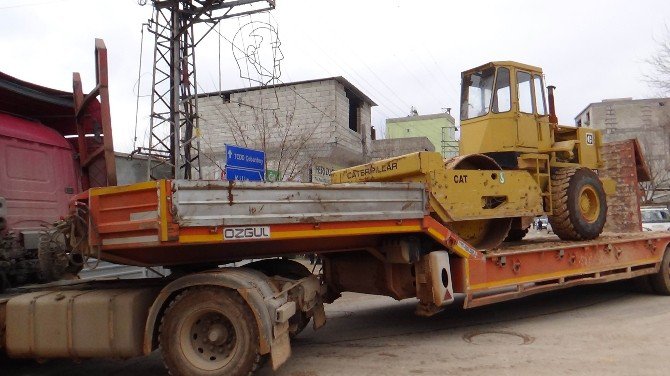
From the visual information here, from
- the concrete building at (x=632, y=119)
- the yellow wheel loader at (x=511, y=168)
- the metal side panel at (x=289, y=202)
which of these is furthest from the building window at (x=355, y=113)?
the concrete building at (x=632, y=119)

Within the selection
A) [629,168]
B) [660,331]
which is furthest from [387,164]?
[629,168]

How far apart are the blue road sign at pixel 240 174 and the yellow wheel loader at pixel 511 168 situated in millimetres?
3188

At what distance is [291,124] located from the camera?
68.1 feet

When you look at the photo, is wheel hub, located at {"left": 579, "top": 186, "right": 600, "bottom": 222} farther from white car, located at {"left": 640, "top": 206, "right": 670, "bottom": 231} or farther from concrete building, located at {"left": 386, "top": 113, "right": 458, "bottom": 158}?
concrete building, located at {"left": 386, "top": 113, "right": 458, "bottom": 158}

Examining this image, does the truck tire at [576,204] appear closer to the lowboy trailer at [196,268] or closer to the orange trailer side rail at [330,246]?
the orange trailer side rail at [330,246]

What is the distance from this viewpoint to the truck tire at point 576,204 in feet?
26.4

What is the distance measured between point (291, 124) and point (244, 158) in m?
10.1

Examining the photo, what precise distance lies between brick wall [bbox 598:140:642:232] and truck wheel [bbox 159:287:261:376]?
841 centimetres

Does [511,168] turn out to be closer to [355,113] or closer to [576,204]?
[576,204]

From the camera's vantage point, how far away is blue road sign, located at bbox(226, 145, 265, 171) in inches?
410

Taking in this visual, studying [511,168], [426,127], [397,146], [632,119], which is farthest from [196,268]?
[632,119]

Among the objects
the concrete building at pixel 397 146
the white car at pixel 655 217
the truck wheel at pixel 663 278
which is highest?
the concrete building at pixel 397 146

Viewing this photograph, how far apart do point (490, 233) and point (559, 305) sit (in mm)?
1983

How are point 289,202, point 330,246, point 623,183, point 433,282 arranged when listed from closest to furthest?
point 289,202
point 330,246
point 433,282
point 623,183
